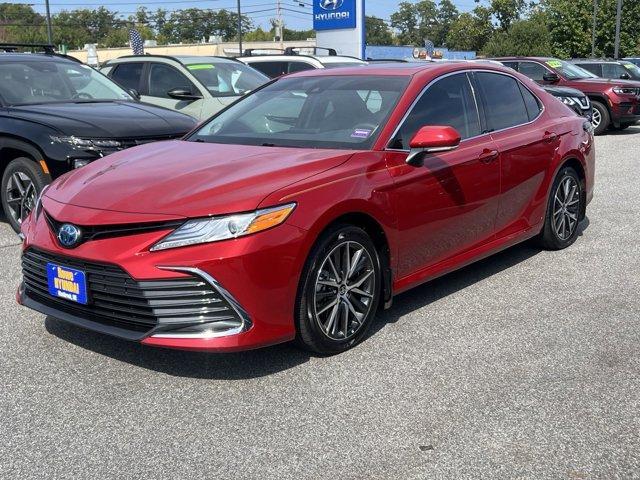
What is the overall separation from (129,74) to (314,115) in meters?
7.18

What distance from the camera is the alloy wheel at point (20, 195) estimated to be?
21.5 feet

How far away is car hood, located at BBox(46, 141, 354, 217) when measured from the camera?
3693 millimetres

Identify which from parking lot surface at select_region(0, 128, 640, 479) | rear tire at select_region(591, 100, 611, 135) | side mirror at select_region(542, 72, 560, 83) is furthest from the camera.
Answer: side mirror at select_region(542, 72, 560, 83)

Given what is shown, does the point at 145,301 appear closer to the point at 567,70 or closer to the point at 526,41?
the point at 567,70

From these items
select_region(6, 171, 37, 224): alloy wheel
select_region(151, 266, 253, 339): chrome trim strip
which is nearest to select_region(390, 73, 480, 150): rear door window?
select_region(151, 266, 253, 339): chrome trim strip

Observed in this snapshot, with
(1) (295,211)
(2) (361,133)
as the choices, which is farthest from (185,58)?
(1) (295,211)

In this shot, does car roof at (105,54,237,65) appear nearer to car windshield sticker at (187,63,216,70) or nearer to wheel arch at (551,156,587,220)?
car windshield sticker at (187,63,216,70)

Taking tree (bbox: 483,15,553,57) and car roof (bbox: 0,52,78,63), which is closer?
car roof (bbox: 0,52,78,63)

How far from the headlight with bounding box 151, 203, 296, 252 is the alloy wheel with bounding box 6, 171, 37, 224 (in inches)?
134

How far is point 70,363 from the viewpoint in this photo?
4039 millimetres

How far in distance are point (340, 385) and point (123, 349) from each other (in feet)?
4.28

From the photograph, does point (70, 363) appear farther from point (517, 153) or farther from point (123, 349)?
point (517, 153)

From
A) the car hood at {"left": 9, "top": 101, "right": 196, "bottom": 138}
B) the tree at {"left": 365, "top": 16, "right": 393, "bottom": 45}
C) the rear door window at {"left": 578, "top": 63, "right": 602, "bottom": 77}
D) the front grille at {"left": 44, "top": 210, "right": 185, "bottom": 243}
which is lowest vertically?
the front grille at {"left": 44, "top": 210, "right": 185, "bottom": 243}

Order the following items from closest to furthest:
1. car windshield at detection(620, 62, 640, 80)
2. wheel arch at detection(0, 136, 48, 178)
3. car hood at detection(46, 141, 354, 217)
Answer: car hood at detection(46, 141, 354, 217) → wheel arch at detection(0, 136, 48, 178) → car windshield at detection(620, 62, 640, 80)
